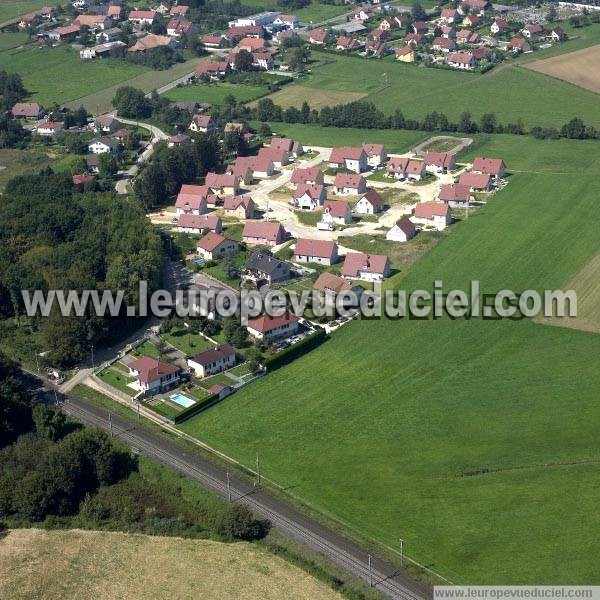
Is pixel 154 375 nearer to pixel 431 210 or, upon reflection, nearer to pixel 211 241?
pixel 211 241

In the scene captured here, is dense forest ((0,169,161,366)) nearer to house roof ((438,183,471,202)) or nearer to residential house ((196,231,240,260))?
residential house ((196,231,240,260))

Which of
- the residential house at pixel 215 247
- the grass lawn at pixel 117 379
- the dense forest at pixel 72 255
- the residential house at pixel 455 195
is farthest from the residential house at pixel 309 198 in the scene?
the grass lawn at pixel 117 379

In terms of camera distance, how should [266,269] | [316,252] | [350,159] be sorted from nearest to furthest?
1. [266,269]
2. [316,252]
3. [350,159]

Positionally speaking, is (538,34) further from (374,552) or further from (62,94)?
(374,552)

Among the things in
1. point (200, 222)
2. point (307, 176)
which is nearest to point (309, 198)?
point (307, 176)

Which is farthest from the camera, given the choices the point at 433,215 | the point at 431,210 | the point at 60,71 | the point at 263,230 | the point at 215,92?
the point at 60,71

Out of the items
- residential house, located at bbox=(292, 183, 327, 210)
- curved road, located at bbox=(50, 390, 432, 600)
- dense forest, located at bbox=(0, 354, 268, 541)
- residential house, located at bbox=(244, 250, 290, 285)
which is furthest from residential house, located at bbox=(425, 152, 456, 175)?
dense forest, located at bbox=(0, 354, 268, 541)

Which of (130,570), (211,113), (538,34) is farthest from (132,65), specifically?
(130,570)
